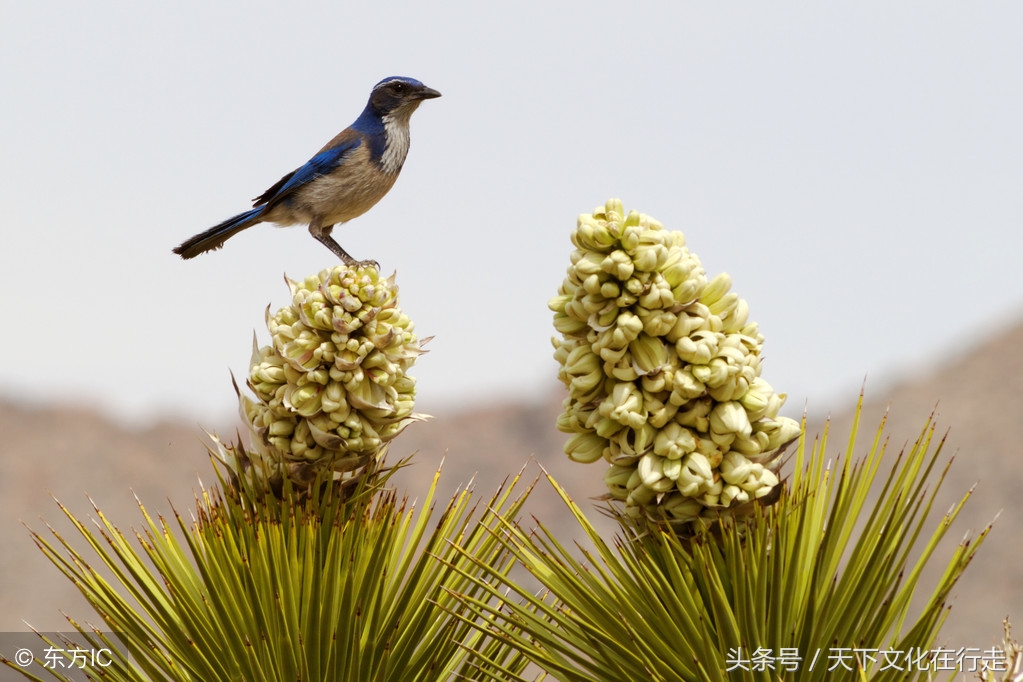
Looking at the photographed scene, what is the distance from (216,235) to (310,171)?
625mm

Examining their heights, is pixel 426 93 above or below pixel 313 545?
above

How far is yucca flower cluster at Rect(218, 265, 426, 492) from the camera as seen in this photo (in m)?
4.31

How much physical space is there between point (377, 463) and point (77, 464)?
44.4 m

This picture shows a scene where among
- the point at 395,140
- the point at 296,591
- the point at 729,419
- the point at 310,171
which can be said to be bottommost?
the point at 296,591

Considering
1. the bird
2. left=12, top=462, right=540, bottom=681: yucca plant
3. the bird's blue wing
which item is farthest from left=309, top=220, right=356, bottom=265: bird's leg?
left=12, top=462, right=540, bottom=681: yucca plant

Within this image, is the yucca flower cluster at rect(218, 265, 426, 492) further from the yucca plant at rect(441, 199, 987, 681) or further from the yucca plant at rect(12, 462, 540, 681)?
the yucca plant at rect(441, 199, 987, 681)

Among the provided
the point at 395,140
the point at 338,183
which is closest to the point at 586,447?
the point at 338,183

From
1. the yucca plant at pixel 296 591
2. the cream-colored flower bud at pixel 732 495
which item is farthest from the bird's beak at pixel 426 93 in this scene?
the cream-colored flower bud at pixel 732 495

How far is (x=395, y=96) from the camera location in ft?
20.5

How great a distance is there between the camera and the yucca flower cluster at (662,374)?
3383 millimetres

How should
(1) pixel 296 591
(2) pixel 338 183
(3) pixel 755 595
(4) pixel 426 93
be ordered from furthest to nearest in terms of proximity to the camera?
(4) pixel 426 93 < (2) pixel 338 183 < (1) pixel 296 591 < (3) pixel 755 595

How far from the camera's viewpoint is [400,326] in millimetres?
4473

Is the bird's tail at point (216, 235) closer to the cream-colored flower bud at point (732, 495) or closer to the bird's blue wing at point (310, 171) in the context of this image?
the bird's blue wing at point (310, 171)

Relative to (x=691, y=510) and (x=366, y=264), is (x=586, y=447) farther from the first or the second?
(x=366, y=264)
